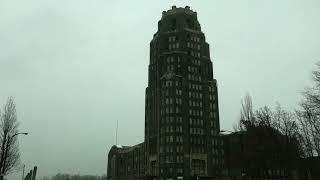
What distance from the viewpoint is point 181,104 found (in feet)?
501

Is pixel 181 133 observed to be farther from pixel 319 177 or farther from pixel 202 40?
pixel 319 177

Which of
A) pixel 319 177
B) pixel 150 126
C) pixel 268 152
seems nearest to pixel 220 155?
pixel 150 126

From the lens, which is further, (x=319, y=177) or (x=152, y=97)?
(x=152, y=97)

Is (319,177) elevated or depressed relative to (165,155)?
depressed

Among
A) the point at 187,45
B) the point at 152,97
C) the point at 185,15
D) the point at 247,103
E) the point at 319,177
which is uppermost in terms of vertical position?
the point at 185,15

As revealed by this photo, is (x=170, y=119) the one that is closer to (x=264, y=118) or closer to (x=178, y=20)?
(x=178, y=20)

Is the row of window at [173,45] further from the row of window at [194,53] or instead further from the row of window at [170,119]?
the row of window at [170,119]

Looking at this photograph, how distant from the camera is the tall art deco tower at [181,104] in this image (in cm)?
14838

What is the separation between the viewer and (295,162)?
2445 inches

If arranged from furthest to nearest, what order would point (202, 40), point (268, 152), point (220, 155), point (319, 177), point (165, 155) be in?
point (202, 40)
point (220, 155)
point (165, 155)
point (319, 177)
point (268, 152)

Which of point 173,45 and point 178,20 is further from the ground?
point 178,20

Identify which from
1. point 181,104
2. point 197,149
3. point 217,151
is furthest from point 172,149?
point 217,151

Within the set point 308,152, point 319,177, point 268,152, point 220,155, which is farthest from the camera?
point 220,155

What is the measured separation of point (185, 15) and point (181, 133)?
53.3 meters
